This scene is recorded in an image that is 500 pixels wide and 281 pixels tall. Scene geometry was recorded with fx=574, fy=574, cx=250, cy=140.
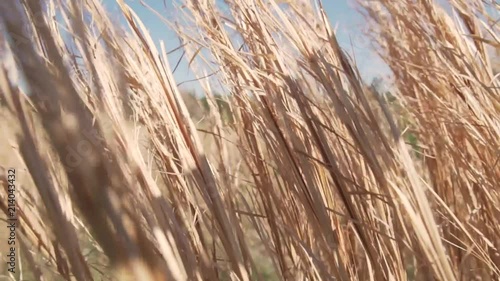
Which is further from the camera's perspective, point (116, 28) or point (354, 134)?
point (354, 134)

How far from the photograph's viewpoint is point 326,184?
883 mm

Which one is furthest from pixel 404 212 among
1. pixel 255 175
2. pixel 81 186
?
pixel 81 186

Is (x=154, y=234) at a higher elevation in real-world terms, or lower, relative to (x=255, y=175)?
lower

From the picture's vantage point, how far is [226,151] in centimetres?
105

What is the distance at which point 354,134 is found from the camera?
2.17 feet

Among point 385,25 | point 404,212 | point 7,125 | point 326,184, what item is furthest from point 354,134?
point 385,25

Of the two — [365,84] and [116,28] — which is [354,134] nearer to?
[365,84]

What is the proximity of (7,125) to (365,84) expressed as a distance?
53 cm

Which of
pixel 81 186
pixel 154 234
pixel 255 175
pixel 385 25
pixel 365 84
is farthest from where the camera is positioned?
pixel 385 25

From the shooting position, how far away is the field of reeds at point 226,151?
1.06ft

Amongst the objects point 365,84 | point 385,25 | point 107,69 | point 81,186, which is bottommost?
point 81,186

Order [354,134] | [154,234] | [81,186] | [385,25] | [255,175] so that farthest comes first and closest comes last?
1. [385,25]
2. [255,175]
3. [354,134]
4. [154,234]
5. [81,186]

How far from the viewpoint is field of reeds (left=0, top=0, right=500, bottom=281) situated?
0.32m

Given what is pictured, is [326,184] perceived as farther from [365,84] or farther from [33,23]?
[33,23]
